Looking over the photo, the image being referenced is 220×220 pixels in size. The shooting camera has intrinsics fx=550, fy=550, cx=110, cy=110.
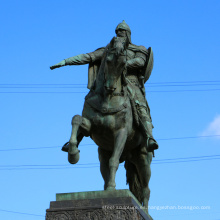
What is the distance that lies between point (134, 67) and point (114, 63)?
1570mm

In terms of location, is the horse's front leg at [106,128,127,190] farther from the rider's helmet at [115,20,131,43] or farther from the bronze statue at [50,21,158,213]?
the rider's helmet at [115,20,131,43]

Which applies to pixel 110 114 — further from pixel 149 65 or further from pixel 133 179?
pixel 133 179

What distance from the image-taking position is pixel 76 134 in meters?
10.7

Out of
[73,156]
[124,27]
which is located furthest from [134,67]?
[73,156]

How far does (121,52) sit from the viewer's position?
1075cm

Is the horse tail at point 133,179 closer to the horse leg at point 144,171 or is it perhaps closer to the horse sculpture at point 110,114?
the horse leg at point 144,171

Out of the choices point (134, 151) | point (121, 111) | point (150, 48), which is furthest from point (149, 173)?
point (150, 48)

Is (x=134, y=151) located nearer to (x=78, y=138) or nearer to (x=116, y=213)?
(x=78, y=138)

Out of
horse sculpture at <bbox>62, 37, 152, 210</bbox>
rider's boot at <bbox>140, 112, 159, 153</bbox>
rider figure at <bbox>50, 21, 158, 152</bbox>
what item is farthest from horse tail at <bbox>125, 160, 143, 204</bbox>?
rider's boot at <bbox>140, 112, 159, 153</bbox>

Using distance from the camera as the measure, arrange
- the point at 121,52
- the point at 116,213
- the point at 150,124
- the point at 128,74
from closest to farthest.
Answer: the point at 116,213 < the point at 121,52 < the point at 150,124 < the point at 128,74

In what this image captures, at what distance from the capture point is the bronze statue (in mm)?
10836

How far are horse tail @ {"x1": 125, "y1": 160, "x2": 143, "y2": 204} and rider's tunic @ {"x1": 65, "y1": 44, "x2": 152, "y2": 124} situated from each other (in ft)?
4.45

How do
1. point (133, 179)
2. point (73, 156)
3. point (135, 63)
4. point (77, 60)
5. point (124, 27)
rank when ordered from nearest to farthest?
point (73, 156)
point (77, 60)
point (135, 63)
point (124, 27)
point (133, 179)

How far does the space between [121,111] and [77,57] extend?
1.84 meters
